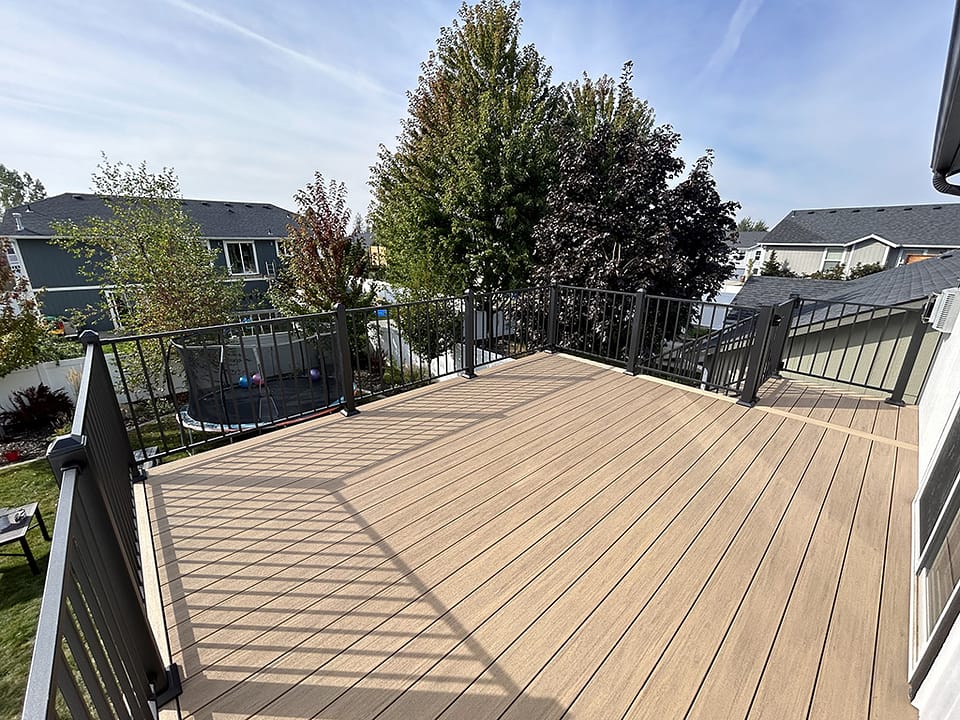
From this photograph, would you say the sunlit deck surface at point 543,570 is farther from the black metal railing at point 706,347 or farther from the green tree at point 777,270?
the green tree at point 777,270

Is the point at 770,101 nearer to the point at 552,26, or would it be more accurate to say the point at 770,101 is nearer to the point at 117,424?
the point at 552,26

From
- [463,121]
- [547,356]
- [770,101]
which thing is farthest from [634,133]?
[547,356]

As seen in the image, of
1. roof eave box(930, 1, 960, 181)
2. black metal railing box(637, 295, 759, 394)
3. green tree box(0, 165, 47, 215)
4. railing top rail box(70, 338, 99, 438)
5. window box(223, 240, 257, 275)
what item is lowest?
black metal railing box(637, 295, 759, 394)

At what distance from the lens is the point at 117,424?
7.67 feet

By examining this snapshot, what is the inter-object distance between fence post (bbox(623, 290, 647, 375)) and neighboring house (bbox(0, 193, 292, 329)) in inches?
458

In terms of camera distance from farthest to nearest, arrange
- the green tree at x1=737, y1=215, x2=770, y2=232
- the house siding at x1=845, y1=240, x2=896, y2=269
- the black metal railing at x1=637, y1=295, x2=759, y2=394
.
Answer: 1. the green tree at x1=737, y1=215, x2=770, y2=232
2. the house siding at x1=845, y1=240, x2=896, y2=269
3. the black metal railing at x1=637, y1=295, x2=759, y2=394

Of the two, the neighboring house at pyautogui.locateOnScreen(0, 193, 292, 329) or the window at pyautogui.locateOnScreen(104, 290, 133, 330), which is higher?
the neighboring house at pyautogui.locateOnScreen(0, 193, 292, 329)

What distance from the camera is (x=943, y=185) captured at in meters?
2.92

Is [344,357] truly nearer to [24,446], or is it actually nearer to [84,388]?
[84,388]

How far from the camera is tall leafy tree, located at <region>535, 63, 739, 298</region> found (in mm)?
6941

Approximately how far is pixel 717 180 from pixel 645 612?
817 cm

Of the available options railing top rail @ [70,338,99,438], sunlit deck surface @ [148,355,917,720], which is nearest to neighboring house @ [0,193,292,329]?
railing top rail @ [70,338,99,438]

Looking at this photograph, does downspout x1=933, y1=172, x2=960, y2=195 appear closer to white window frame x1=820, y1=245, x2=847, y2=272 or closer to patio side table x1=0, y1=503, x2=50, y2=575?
patio side table x1=0, y1=503, x2=50, y2=575

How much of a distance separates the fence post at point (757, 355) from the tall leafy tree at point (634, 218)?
354 cm
